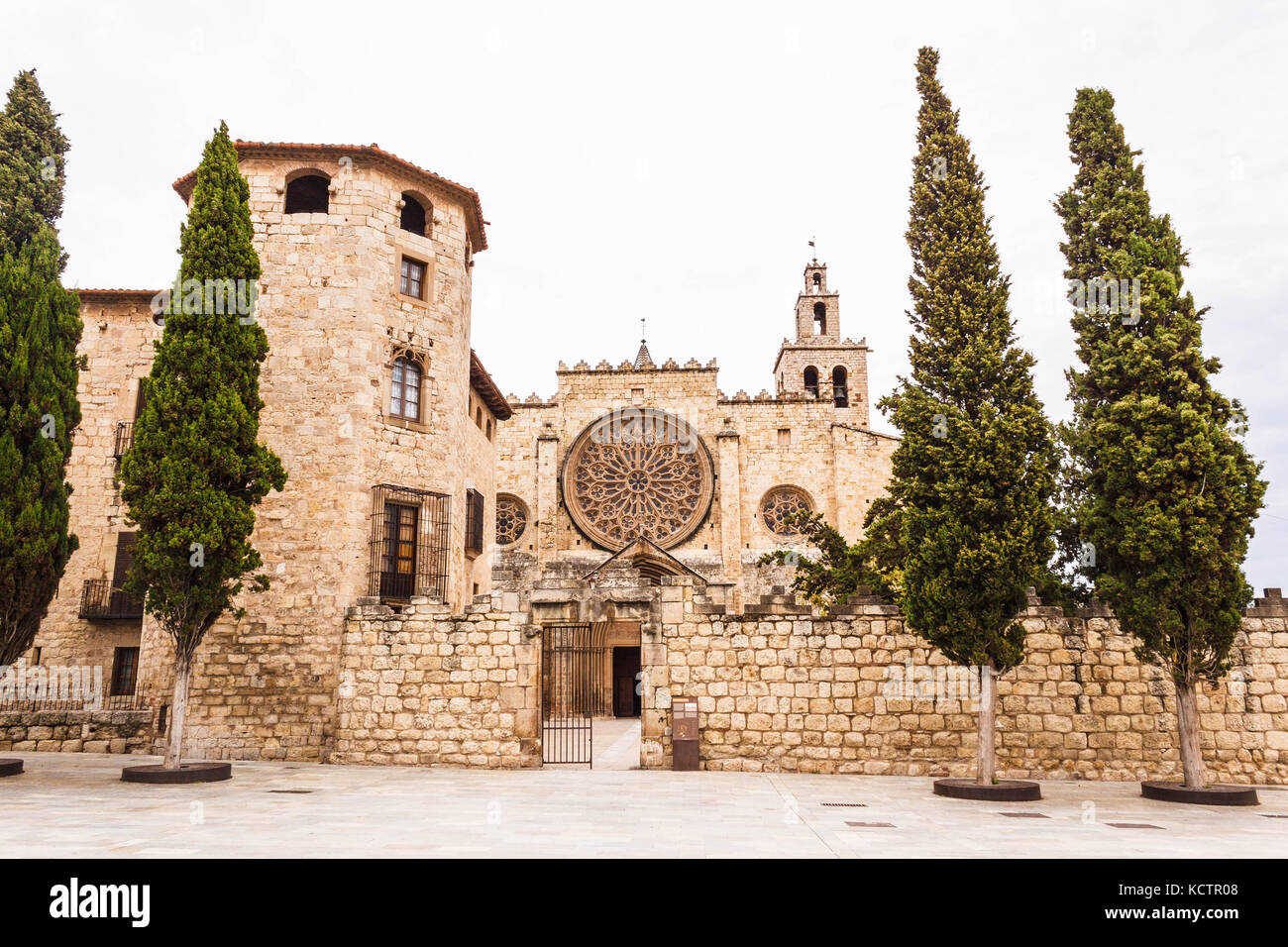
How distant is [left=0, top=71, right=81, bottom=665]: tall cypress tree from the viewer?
36.8ft

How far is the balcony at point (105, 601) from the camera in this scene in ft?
56.0

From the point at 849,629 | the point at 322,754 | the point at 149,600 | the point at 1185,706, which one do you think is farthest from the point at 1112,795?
the point at 149,600

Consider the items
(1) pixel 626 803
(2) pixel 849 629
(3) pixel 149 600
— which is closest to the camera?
(1) pixel 626 803

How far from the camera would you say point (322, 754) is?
13.3 m

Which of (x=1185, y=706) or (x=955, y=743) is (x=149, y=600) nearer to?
(x=955, y=743)

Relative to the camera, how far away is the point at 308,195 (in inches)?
635

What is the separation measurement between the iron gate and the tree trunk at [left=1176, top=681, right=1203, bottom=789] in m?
8.47

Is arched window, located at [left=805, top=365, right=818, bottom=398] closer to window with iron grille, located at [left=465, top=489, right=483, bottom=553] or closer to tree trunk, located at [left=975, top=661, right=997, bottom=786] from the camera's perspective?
window with iron grille, located at [left=465, top=489, right=483, bottom=553]

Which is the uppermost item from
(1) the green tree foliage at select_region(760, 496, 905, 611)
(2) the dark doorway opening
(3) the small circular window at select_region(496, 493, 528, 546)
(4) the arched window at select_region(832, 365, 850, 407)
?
(4) the arched window at select_region(832, 365, 850, 407)

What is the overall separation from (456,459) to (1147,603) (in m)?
12.2

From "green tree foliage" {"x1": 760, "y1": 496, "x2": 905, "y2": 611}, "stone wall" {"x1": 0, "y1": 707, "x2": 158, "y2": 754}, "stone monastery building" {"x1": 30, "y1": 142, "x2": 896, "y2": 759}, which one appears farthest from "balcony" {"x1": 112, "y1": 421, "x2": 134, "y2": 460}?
"green tree foliage" {"x1": 760, "y1": 496, "x2": 905, "y2": 611}

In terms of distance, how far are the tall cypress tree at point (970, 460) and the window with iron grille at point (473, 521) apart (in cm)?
941

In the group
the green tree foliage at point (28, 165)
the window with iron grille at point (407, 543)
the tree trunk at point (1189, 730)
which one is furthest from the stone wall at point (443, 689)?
the tree trunk at point (1189, 730)

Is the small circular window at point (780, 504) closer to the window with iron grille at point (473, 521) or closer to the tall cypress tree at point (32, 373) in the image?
the window with iron grille at point (473, 521)
